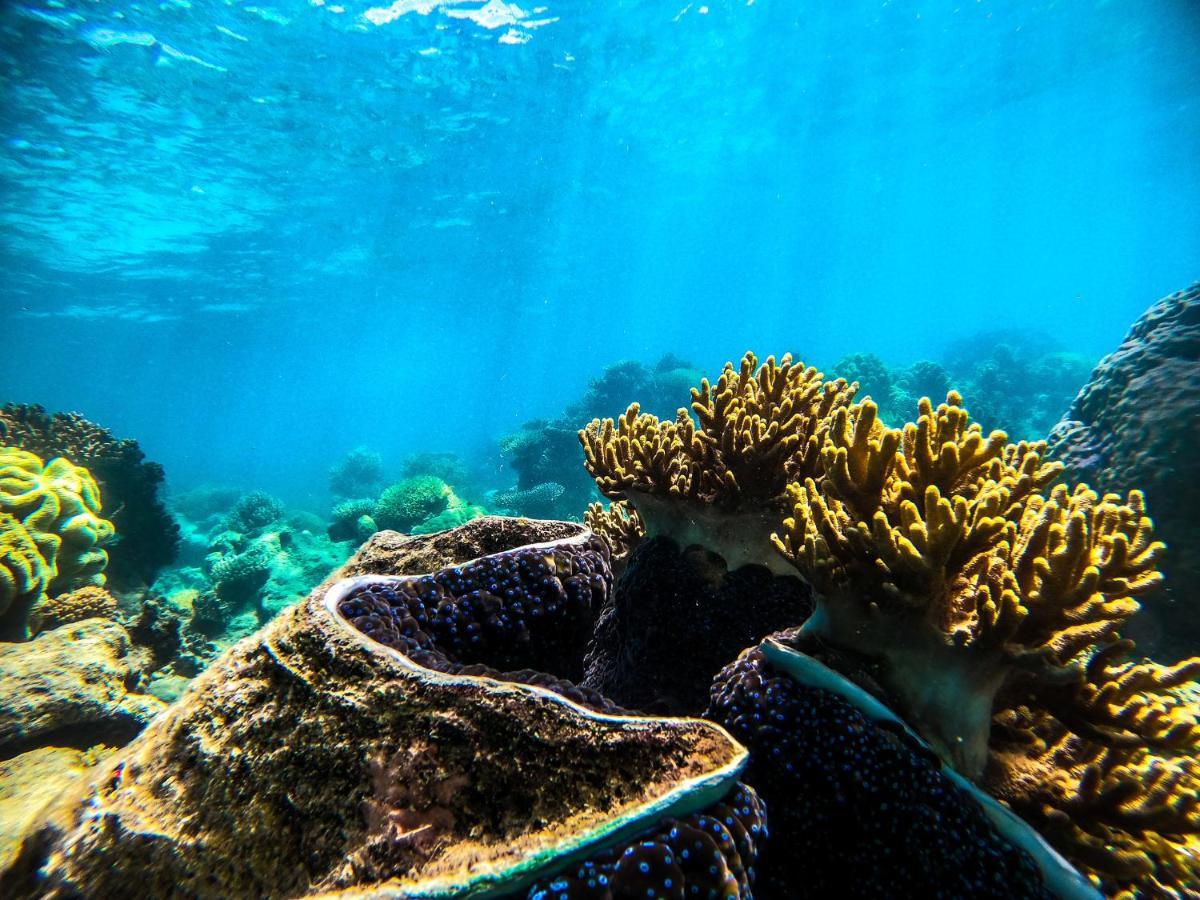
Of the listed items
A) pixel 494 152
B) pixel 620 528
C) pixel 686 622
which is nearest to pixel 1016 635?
pixel 686 622

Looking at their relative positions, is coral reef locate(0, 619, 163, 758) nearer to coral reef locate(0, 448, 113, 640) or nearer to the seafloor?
coral reef locate(0, 448, 113, 640)

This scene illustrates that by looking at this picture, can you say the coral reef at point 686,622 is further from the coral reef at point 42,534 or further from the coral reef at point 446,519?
the coral reef at point 446,519

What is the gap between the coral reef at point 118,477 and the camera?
7.75 m

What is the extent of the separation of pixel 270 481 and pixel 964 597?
53235 mm

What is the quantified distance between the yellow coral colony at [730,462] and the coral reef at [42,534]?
6439 millimetres

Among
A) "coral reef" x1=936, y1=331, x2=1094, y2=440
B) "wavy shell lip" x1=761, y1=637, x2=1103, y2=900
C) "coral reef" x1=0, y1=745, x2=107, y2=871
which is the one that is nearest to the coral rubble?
"wavy shell lip" x1=761, y1=637, x2=1103, y2=900

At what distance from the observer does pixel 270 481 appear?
45.5 meters

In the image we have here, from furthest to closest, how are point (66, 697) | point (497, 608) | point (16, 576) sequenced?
point (16, 576)
point (66, 697)
point (497, 608)

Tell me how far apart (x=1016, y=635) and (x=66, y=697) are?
7243 mm

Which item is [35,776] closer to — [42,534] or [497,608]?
[42,534]

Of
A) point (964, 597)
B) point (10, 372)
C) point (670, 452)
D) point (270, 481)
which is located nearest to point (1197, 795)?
point (964, 597)

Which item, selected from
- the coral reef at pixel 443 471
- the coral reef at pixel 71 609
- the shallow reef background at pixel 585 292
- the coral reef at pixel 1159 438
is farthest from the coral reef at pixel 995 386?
the coral reef at pixel 71 609

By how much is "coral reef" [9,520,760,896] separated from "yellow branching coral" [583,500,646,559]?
7.29 ft

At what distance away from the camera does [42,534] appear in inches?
229
